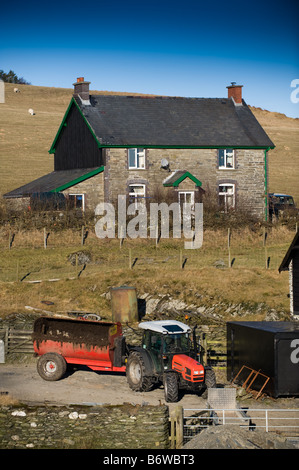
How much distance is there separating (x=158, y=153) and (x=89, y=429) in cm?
3223

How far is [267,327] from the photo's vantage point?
2184 centimetres

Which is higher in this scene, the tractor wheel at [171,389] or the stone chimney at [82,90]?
the stone chimney at [82,90]

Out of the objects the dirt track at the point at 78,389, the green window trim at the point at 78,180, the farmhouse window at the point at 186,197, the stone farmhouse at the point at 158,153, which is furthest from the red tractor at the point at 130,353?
the farmhouse window at the point at 186,197

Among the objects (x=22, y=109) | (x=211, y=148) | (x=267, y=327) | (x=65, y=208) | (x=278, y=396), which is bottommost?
(x=278, y=396)

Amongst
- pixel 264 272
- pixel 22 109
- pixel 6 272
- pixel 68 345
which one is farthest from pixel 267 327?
pixel 22 109

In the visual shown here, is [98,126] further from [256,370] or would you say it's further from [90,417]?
[90,417]

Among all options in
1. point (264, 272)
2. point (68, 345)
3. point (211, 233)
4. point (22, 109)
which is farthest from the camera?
point (22, 109)

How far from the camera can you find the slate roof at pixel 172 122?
47.2 meters

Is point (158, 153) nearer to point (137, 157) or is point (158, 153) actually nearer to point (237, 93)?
point (137, 157)

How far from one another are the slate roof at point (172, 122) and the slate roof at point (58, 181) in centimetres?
249

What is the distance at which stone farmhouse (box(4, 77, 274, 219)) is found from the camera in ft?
152

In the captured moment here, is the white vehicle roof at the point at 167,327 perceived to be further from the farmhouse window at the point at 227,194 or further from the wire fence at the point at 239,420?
the farmhouse window at the point at 227,194

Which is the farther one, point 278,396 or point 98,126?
point 98,126

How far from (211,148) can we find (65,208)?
11473 millimetres
